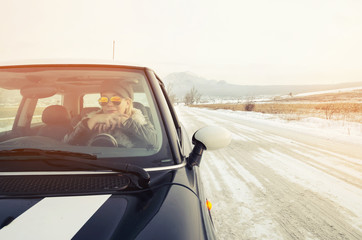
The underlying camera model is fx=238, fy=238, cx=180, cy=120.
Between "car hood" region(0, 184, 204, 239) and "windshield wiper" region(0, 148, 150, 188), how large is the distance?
101 mm

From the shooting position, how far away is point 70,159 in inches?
47.4

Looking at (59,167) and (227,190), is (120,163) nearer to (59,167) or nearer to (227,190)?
(59,167)

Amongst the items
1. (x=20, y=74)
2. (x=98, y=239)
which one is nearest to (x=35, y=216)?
(x=98, y=239)

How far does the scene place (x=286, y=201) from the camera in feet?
10.4

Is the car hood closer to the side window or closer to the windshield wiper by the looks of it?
the windshield wiper

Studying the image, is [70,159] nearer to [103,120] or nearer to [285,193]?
[103,120]

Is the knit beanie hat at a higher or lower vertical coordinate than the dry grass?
higher

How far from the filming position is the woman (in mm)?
1577

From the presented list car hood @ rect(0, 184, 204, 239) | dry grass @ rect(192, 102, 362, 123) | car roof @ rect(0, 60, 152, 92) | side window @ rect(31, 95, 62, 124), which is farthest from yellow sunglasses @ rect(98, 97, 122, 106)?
dry grass @ rect(192, 102, 362, 123)

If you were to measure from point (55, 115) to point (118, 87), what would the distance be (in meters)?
0.73

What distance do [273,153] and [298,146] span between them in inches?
56.3

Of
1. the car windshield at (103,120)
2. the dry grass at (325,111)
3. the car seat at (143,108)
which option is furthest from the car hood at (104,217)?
the dry grass at (325,111)

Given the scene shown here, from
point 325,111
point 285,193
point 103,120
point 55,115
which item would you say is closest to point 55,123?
point 55,115

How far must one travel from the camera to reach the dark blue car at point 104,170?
906mm
